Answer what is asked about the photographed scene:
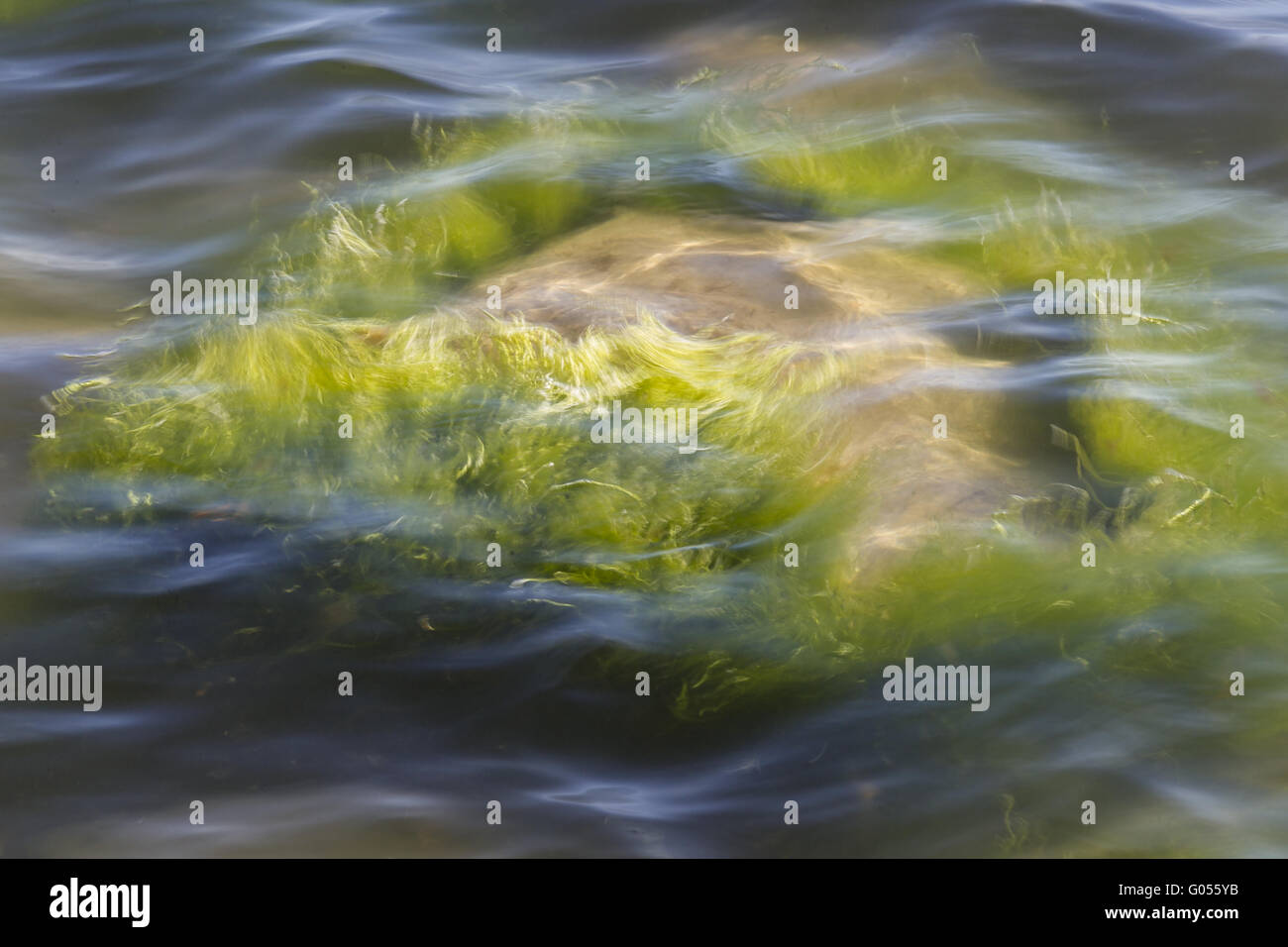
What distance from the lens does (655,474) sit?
415cm

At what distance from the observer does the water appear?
11.0 ft

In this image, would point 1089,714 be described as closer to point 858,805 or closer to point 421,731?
point 858,805

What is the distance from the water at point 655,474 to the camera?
3344 millimetres

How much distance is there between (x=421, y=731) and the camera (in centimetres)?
349

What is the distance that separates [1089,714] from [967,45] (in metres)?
4.95

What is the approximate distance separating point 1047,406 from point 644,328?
1.53 meters

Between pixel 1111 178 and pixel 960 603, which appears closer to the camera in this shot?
pixel 960 603

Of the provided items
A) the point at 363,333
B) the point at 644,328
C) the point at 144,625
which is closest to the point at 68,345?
the point at 363,333

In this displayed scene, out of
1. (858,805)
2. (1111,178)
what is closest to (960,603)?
(858,805)

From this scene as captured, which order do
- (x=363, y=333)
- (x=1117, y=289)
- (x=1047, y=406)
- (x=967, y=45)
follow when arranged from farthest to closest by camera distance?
(x=967, y=45)
(x=1117, y=289)
(x=363, y=333)
(x=1047, y=406)

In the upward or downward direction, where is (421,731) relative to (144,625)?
downward

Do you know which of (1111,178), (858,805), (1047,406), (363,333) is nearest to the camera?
(858,805)

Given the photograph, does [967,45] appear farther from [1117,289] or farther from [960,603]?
[960,603]

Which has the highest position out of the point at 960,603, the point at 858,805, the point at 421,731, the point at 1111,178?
the point at 1111,178
